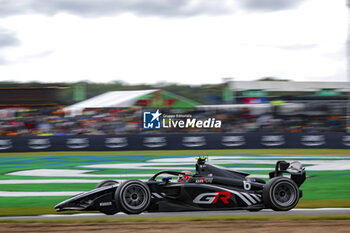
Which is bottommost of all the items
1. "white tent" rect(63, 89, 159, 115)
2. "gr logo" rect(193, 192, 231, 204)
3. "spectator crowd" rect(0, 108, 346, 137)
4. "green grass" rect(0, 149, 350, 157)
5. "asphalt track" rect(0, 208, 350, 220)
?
"asphalt track" rect(0, 208, 350, 220)

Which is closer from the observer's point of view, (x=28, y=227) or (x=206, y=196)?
(x=28, y=227)

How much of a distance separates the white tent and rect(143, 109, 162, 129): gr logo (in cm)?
330

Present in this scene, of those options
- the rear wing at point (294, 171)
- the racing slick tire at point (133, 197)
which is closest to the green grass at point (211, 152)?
the rear wing at point (294, 171)

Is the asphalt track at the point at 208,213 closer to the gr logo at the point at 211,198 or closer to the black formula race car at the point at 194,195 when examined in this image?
the black formula race car at the point at 194,195

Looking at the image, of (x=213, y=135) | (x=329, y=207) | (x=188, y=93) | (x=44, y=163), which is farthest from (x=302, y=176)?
(x=188, y=93)

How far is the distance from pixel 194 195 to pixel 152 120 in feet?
46.5

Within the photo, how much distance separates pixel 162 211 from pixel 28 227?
82.1 inches

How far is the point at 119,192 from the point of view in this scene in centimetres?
787

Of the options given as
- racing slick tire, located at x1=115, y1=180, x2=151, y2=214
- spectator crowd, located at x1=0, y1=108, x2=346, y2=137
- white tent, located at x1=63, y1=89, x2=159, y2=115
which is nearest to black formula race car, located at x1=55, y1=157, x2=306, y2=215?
racing slick tire, located at x1=115, y1=180, x2=151, y2=214

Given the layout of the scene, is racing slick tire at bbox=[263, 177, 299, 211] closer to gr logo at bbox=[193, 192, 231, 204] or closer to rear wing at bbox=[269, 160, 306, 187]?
rear wing at bbox=[269, 160, 306, 187]

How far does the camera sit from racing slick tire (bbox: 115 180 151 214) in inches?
311

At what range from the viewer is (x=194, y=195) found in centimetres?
828

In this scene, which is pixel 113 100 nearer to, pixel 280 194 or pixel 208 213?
pixel 208 213

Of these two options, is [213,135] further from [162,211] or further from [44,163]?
[162,211]
